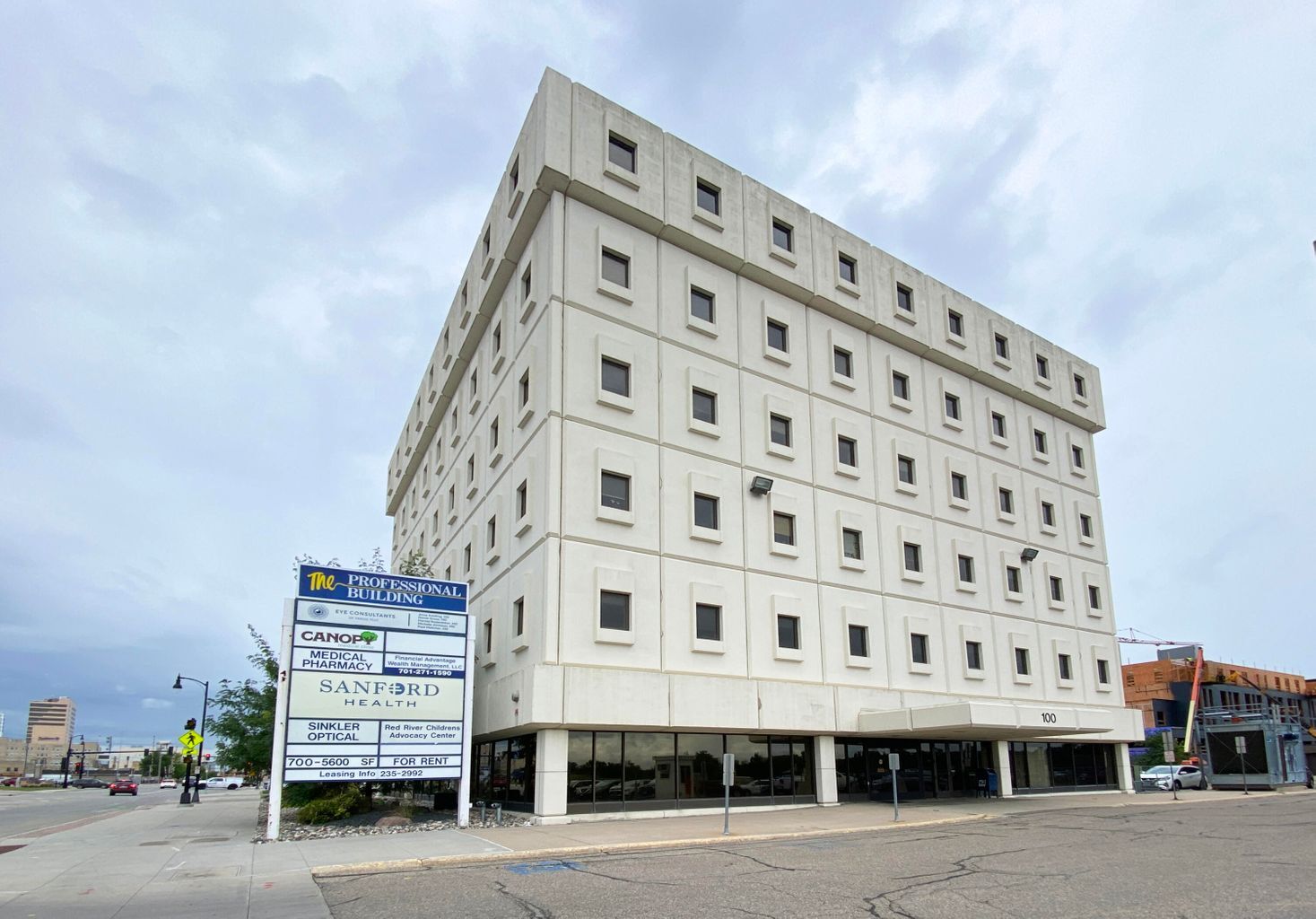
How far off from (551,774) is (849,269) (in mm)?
23337

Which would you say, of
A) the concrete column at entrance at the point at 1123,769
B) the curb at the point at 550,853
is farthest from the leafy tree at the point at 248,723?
the concrete column at entrance at the point at 1123,769

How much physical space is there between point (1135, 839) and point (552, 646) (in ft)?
47.7

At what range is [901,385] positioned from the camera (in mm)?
39562

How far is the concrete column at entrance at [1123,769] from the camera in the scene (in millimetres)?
42312

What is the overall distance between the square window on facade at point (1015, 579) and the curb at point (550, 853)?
19323mm

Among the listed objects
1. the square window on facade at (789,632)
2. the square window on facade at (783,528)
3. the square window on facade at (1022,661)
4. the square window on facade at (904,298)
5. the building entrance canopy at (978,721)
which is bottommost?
the building entrance canopy at (978,721)

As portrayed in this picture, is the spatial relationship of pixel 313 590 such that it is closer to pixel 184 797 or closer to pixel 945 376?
pixel 945 376

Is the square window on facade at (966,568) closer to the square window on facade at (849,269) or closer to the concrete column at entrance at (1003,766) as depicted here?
the concrete column at entrance at (1003,766)

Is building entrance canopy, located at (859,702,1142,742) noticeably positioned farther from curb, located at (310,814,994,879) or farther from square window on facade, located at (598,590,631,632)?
square window on facade, located at (598,590,631,632)

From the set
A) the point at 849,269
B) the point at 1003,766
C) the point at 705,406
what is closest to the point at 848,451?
the point at 705,406

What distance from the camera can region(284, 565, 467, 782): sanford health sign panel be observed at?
23266 mm

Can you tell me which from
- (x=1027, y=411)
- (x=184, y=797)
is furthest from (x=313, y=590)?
(x=1027, y=411)

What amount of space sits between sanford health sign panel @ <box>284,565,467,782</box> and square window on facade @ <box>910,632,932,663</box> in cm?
1783

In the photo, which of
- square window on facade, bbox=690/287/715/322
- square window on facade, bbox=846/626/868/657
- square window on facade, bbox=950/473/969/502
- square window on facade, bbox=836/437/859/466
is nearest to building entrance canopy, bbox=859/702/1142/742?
square window on facade, bbox=846/626/868/657
